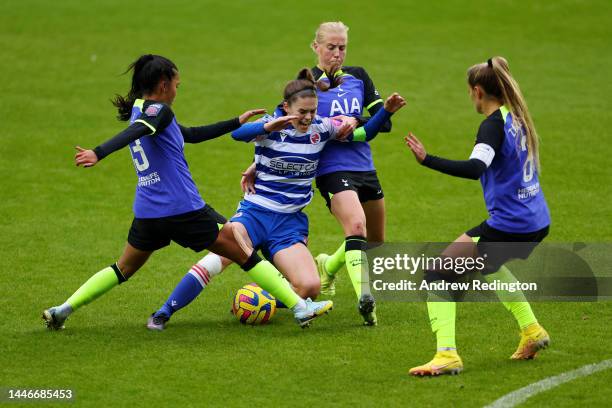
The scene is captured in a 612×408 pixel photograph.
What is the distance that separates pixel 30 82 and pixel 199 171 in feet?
19.9

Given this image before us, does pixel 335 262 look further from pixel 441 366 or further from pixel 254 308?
pixel 441 366

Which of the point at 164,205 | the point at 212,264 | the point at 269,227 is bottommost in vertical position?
the point at 212,264

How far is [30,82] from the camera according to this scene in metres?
19.1

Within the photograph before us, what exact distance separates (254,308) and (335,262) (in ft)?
3.94

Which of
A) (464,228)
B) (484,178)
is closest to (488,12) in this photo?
(464,228)

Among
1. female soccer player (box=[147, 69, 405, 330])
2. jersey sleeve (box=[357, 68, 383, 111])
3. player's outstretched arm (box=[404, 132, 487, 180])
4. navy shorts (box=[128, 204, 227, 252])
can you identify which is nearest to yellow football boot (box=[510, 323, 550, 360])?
player's outstretched arm (box=[404, 132, 487, 180])

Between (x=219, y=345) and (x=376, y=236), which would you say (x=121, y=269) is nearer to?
(x=219, y=345)

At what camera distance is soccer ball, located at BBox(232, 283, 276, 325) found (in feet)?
27.8

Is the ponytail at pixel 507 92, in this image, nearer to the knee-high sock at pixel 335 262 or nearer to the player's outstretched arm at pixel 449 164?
the player's outstretched arm at pixel 449 164

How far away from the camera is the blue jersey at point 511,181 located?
7051 millimetres

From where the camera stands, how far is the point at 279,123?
8023 millimetres

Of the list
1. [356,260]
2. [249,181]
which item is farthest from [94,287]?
[356,260]

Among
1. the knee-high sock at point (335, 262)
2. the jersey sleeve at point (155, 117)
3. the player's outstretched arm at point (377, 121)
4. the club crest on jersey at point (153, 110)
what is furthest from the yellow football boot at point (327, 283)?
the club crest on jersey at point (153, 110)

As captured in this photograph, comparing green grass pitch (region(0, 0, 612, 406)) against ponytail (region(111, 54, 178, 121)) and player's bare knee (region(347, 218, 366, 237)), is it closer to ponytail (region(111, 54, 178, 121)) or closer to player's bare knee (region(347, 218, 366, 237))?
player's bare knee (region(347, 218, 366, 237))
